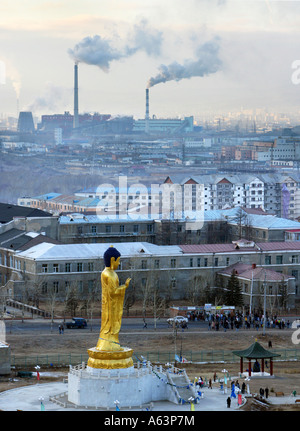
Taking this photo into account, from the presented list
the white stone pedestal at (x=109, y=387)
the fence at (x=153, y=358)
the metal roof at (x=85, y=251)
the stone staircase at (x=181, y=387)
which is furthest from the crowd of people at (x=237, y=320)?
the white stone pedestal at (x=109, y=387)

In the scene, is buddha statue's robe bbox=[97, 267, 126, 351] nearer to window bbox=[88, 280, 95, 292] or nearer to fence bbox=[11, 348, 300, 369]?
fence bbox=[11, 348, 300, 369]

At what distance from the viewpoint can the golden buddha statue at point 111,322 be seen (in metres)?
31.4

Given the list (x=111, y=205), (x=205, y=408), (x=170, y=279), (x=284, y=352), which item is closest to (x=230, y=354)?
(x=284, y=352)

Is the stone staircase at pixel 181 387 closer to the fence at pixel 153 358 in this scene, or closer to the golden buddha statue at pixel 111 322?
the golden buddha statue at pixel 111 322

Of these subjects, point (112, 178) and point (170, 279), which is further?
point (112, 178)

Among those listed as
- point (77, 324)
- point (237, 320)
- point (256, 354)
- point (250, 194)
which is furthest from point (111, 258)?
point (250, 194)

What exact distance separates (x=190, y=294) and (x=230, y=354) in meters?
12.5

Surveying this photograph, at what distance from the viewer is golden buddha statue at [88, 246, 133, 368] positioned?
31359 millimetres

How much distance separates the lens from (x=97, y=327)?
46.7m

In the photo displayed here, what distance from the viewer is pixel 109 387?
31.0m

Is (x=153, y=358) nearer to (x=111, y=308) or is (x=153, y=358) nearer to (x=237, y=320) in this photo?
(x=237, y=320)

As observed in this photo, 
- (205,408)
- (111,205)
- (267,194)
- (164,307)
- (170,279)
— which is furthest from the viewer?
(267,194)

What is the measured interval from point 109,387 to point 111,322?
1606 millimetres
